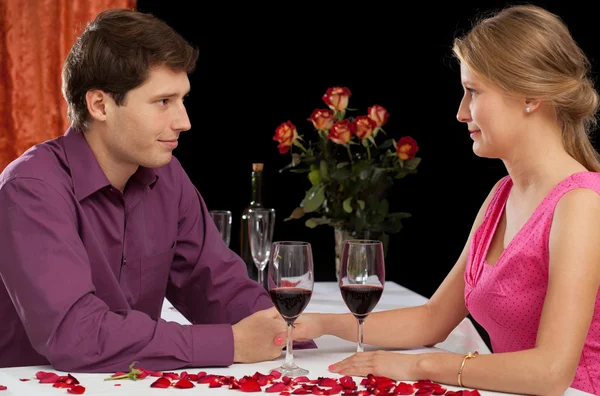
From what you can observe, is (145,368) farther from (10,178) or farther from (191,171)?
(191,171)

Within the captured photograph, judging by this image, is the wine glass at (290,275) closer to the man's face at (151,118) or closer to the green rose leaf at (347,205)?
the man's face at (151,118)

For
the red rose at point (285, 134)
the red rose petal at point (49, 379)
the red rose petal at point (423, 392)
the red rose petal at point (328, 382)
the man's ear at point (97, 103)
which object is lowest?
the red rose petal at point (49, 379)

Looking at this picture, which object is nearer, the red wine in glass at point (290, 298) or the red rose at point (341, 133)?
the red wine in glass at point (290, 298)

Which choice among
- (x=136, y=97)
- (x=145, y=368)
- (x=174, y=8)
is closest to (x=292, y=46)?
(x=174, y=8)

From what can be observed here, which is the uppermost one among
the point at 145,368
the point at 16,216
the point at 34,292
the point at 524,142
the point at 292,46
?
the point at 292,46

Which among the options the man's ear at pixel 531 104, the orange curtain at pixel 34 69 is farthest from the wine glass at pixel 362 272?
the orange curtain at pixel 34 69

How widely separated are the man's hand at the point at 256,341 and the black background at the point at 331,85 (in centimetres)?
222

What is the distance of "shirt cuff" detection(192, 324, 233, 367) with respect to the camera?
5.44 ft

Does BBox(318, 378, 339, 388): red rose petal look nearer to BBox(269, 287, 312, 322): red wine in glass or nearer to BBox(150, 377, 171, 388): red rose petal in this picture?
BBox(269, 287, 312, 322): red wine in glass

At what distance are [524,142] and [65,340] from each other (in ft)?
3.42

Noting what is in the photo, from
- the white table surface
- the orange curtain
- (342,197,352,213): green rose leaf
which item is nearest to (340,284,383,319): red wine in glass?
the white table surface

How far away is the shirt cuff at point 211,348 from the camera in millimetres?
1659

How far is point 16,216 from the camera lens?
175 cm

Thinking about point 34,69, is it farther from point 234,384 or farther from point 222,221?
point 234,384
